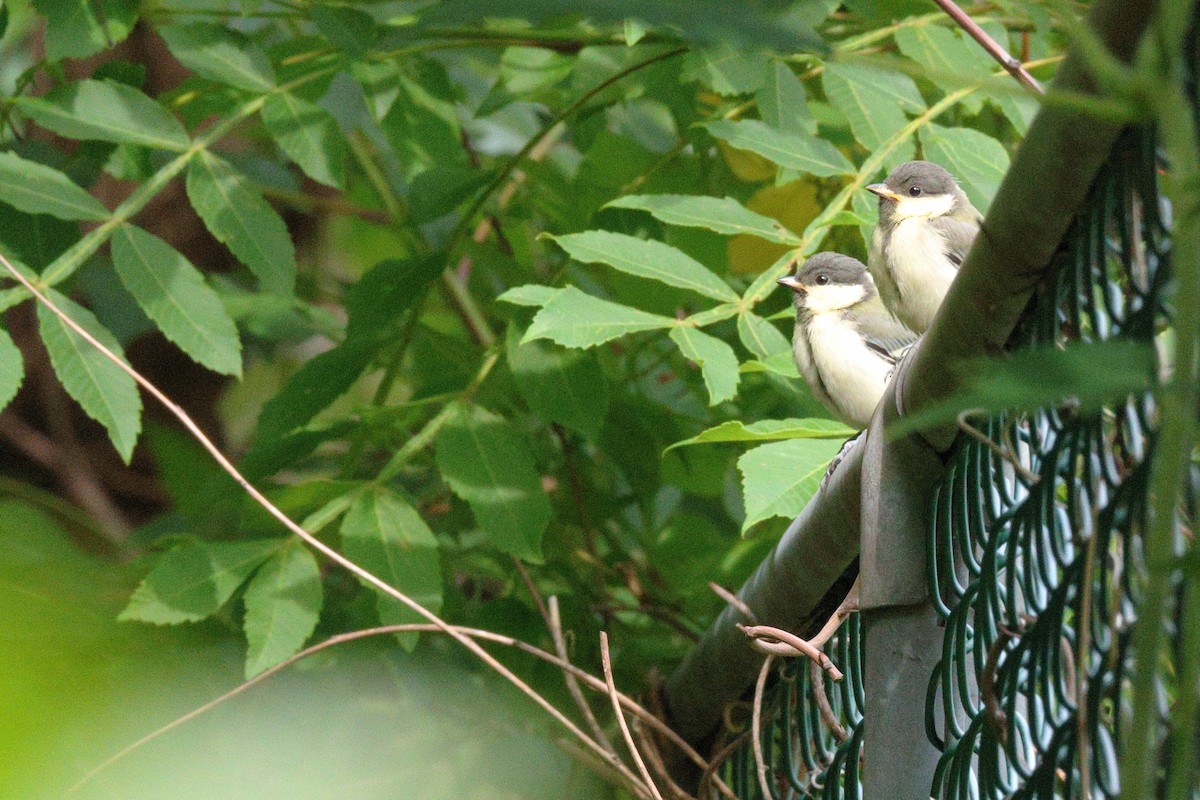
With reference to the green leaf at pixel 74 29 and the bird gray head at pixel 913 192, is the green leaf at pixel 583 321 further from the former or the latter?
the green leaf at pixel 74 29

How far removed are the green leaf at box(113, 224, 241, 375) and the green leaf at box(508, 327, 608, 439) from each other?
58cm

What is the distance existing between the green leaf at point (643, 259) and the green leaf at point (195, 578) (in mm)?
817

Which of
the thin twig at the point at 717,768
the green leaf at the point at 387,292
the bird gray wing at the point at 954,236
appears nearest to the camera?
the thin twig at the point at 717,768

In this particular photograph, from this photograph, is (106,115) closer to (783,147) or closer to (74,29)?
(74,29)

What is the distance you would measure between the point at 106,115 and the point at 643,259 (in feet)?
3.83

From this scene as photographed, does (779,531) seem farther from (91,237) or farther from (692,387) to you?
(91,237)

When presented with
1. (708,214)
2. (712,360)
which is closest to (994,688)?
(712,360)

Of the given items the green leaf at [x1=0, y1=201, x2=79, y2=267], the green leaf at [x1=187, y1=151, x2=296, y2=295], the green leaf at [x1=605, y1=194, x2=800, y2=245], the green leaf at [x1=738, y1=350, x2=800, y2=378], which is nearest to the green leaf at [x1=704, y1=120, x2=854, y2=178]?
the green leaf at [x1=605, y1=194, x2=800, y2=245]

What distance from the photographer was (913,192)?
9.35 feet

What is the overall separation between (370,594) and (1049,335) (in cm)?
197

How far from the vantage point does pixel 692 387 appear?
3.14 metres

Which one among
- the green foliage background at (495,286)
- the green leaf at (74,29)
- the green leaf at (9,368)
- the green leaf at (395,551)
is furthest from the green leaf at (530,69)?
the green leaf at (9,368)

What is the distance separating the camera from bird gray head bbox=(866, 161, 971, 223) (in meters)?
2.79

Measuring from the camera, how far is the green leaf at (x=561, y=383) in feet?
8.86
